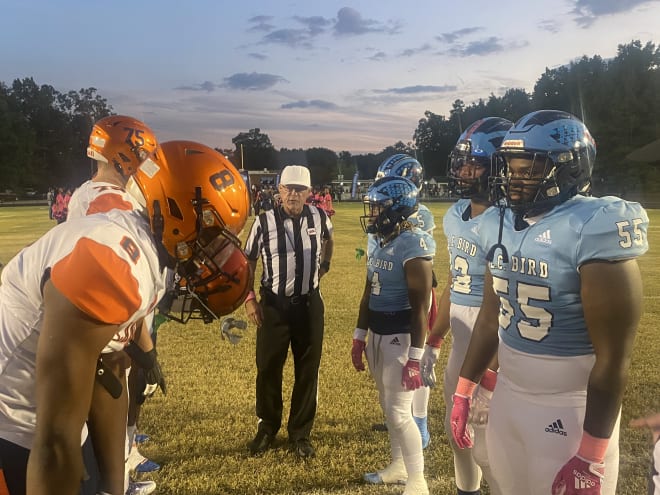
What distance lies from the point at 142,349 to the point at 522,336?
1772 mm

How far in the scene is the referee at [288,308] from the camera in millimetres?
4668

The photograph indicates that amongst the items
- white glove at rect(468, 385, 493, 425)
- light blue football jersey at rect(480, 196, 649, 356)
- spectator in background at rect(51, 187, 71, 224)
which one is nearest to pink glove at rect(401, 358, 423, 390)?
white glove at rect(468, 385, 493, 425)

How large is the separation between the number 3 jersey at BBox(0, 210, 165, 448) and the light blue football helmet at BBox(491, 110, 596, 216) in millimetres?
1617

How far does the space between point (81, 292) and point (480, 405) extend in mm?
2262

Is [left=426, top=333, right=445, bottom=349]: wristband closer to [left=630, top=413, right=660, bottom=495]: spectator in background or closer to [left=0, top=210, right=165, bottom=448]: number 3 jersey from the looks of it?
[left=630, top=413, right=660, bottom=495]: spectator in background

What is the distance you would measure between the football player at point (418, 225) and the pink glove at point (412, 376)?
59 centimetres

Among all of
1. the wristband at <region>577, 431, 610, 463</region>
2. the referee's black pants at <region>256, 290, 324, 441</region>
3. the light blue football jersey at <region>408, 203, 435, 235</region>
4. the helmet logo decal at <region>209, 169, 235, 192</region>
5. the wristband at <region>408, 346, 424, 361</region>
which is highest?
the helmet logo decal at <region>209, 169, 235, 192</region>

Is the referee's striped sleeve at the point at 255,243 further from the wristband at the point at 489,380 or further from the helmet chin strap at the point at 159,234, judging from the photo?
the helmet chin strap at the point at 159,234

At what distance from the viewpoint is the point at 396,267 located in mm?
3982

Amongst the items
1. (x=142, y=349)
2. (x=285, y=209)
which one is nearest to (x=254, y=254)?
(x=285, y=209)

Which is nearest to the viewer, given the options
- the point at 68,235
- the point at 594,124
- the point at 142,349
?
the point at 68,235

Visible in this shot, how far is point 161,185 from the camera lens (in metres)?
1.89

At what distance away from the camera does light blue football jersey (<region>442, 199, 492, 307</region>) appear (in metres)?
3.63

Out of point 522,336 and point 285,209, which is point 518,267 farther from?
point 285,209
